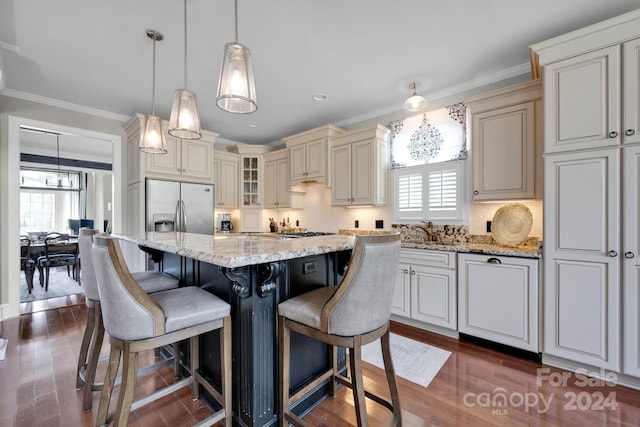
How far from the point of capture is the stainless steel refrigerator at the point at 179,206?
352 centimetres

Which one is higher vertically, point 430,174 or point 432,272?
point 430,174

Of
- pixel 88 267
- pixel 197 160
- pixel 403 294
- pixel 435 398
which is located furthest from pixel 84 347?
pixel 197 160

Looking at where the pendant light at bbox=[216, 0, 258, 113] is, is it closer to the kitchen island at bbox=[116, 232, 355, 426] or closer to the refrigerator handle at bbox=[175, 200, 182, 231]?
the kitchen island at bbox=[116, 232, 355, 426]

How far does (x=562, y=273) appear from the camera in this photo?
206 cm

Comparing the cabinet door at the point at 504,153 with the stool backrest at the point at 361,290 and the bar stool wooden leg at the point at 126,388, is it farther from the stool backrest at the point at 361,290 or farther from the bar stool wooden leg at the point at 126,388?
the bar stool wooden leg at the point at 126,388

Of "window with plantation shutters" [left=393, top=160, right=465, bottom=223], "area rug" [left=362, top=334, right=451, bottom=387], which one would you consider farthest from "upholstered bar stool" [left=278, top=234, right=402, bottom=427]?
"window with plantation shutters" [left=393, top=160, right=465, bottom=223]

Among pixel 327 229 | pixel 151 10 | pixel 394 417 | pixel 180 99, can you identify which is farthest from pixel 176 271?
pixel 327 229

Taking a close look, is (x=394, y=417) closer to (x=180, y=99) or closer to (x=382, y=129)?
(x=180, y=99)

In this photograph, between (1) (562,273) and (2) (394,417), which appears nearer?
(2) (394,417)

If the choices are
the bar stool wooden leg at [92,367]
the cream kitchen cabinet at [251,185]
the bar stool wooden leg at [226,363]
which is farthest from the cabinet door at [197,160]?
the bar stool wooden leg at [226,363]

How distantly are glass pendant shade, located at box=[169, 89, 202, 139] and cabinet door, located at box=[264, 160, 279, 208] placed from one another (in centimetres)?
276

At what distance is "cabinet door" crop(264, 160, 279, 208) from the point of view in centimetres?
484

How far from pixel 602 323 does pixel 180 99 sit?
3.44 meters

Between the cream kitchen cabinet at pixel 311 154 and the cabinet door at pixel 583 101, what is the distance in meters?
2.50
